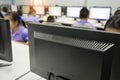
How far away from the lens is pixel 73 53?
873mm

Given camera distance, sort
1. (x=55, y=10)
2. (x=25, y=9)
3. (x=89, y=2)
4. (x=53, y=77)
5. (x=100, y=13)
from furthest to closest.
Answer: (x=25, y=9), (x=89, y=2), (x=55, y=10), (x=100, y=13), (x=53, y=77)

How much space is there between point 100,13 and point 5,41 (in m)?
3.65

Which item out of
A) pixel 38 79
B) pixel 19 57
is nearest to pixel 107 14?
pixel 19 57

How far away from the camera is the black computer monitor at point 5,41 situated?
52.2 inches

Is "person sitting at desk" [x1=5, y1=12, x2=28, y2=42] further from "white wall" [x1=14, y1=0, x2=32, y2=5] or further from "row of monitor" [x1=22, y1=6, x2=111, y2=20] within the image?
"white wall" [x1=14, y1=0, x2=32, y2=5]

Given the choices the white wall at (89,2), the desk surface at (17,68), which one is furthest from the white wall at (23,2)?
the desk surface at (17,68)

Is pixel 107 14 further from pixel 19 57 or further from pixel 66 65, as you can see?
pixel 66 65

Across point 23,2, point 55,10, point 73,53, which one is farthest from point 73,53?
point 23,2

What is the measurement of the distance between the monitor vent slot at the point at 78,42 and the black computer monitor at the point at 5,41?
40 centimetres

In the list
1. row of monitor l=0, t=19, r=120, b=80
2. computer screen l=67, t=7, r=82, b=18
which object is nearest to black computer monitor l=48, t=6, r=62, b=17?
computer screen l=67, t=7, r=82, b=18

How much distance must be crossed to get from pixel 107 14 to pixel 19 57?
333 cm

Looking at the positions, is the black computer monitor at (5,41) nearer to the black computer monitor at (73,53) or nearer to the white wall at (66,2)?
the black computer monitor at (73,53)

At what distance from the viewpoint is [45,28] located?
39.3 inches

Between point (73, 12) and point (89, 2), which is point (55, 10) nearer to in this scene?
point (73, 12)
